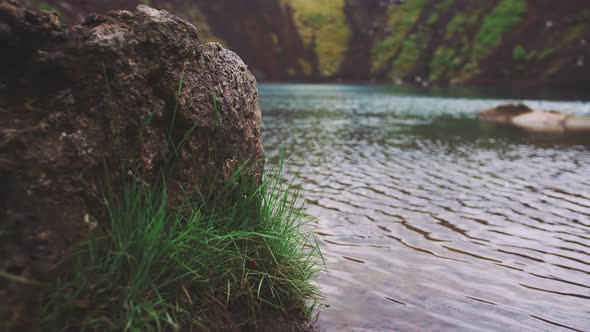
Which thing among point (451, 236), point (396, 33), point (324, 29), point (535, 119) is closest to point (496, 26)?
point (396, 33)

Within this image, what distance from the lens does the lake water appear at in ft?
16.6

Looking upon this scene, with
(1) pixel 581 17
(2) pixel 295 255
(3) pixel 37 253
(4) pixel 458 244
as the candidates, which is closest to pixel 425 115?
(4) pixel 458 244

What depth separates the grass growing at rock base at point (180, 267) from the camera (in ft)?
8.49

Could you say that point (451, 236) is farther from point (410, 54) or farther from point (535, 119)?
point (410, 54)

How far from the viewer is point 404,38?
134 metres

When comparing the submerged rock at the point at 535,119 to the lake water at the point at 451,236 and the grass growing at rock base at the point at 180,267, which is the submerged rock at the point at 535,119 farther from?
the grass growing at rock base at the point at 180,267

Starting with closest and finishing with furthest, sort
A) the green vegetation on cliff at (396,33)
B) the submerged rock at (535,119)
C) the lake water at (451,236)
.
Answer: the lake water at (451,236), the submerged rock at (535,119), the green vegetation on cliff at (396,33)

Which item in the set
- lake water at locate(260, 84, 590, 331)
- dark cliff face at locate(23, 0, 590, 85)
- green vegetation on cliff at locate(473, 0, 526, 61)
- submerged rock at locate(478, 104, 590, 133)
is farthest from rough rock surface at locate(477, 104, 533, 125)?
green vegetation on cliff at locate(473, 0, 526, 61)

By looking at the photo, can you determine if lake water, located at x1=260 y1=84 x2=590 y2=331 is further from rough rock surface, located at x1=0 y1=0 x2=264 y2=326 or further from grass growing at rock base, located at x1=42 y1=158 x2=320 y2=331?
rough rock surface, located at x1=0 y1=0 x2=264 y2=326

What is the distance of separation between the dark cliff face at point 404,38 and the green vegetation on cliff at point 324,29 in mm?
382

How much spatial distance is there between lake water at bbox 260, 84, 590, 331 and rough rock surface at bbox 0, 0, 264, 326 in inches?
39.3

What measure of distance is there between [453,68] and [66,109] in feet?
356

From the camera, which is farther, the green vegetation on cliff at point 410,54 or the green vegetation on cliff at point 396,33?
the green vegetation on cliff at point 396,33

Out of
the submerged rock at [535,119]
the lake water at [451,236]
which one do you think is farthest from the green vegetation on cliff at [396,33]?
the lake water at [451,236]
